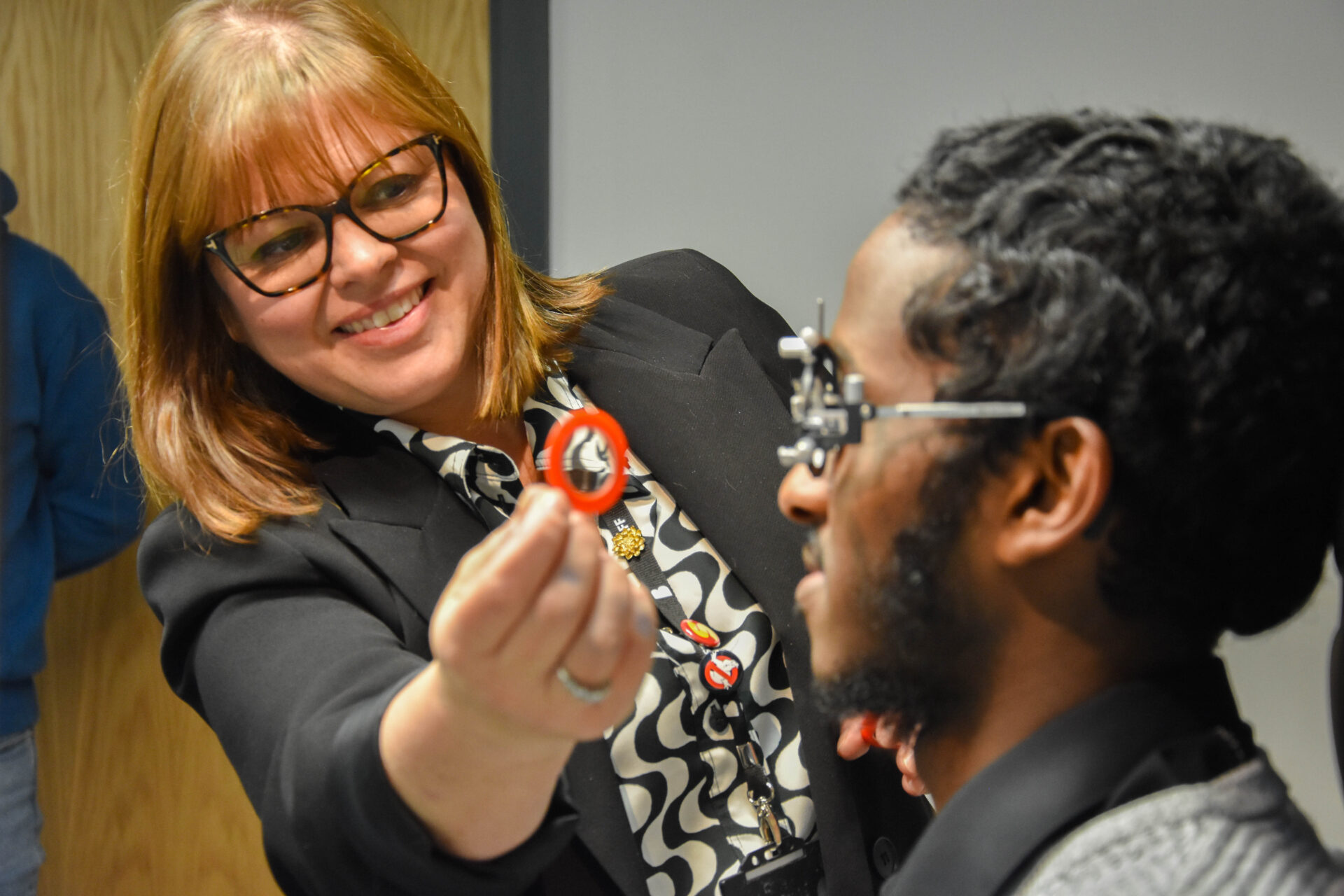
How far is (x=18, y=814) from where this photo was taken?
6.39ft

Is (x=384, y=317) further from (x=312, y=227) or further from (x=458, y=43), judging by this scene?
(x=458, y=43)

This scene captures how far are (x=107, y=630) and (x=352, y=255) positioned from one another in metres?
1.43

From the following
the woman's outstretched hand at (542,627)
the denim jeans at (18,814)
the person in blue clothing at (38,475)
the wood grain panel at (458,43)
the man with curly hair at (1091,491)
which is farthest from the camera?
the wood grain panel at (458,43)

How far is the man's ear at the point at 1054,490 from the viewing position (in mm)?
783

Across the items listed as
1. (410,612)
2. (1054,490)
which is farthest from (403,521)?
(1054,490)

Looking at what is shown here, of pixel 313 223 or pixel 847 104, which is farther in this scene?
pixel 847 104

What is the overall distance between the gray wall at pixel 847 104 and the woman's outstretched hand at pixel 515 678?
123 centimetres

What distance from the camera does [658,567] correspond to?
1.25m

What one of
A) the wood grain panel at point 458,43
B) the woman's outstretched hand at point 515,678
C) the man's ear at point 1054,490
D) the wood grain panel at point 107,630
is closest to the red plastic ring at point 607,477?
the woman's outstretched hand at point 515,678

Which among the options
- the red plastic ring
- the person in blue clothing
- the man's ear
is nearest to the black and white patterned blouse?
the red plastic ring

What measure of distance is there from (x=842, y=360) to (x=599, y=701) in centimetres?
36

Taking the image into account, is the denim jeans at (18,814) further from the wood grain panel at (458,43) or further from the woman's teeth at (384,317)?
the wood grain panel at (458,43)

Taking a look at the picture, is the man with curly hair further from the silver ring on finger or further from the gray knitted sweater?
the silver ring on finger

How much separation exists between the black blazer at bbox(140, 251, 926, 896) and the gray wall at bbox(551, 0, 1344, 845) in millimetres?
578
